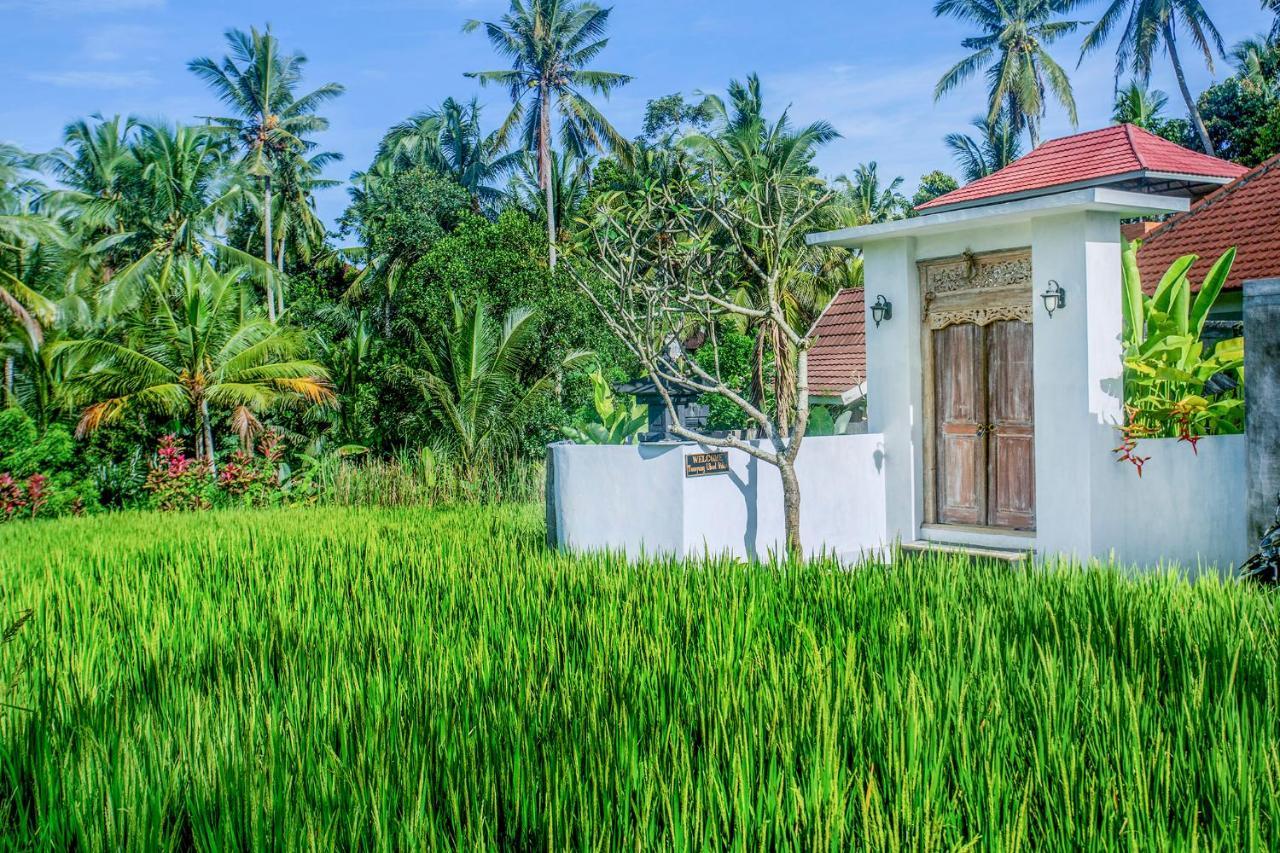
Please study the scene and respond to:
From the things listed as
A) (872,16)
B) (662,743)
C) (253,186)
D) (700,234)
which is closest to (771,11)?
(872,16)

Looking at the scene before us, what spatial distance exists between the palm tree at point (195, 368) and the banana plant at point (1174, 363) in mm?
12242

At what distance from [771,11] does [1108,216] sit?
35.3 ft

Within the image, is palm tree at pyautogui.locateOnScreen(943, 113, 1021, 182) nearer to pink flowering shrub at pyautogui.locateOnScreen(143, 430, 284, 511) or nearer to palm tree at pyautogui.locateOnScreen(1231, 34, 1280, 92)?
palm tree at pyautogui.locateOnScreen(1231, 34, 1280, 92)

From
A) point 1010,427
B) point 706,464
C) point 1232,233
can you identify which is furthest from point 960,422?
point 1232,233

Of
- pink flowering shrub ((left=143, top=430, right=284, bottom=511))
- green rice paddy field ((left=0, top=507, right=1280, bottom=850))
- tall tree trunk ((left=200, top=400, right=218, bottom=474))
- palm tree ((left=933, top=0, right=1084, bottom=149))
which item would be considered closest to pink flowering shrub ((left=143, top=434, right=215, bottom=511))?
pink flowering shrub ((left=143, top=430, right=284, bottom=511))

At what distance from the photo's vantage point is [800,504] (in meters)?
7.95

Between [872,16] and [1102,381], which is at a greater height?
[872,16]

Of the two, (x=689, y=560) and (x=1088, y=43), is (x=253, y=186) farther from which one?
(x=689, y=560)

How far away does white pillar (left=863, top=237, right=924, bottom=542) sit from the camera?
8.23 meters

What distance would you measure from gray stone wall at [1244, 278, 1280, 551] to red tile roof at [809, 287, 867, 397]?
6.18 meters

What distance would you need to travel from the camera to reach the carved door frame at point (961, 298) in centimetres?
769

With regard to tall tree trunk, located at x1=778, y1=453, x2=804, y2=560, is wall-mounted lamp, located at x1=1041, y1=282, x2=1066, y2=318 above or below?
above

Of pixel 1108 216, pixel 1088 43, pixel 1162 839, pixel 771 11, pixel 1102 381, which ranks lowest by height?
pixel 1162 839

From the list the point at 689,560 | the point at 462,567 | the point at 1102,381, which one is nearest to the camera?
the point at 689,560
